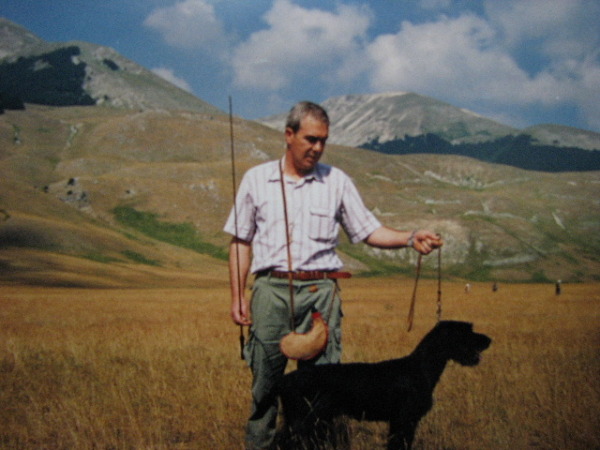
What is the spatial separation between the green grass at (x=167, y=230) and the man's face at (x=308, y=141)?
372 feet

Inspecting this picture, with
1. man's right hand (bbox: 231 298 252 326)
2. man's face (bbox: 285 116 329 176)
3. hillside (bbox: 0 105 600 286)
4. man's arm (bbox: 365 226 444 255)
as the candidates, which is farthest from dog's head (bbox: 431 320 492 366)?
hillside (bbox: 0 105 600 286)

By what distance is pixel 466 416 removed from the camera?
645 centimetres

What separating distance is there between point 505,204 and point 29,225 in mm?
130705

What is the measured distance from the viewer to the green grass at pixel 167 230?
12038 centimetres

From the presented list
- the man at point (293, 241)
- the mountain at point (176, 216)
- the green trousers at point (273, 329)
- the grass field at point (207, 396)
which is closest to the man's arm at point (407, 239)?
the man at point (293, 241)

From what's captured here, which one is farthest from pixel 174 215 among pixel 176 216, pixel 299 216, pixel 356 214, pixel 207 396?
pixel 299 216

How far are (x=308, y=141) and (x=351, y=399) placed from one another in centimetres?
216

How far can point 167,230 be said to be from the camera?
Result: 415ft

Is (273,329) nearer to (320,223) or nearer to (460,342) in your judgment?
(320,223)

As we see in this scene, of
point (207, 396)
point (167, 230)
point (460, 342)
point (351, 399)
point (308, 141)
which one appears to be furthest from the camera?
point (167, 230)

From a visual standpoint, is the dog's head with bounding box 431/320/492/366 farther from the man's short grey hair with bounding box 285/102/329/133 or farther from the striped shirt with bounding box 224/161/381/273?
the man's short grey hair with bounding box 285/102/329/133

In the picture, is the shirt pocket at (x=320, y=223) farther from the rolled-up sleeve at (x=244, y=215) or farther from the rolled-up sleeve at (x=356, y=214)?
the rolled-up sleeve at (x=244, y=215)

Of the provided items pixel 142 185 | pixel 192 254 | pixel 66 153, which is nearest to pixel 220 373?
pixel 192 254

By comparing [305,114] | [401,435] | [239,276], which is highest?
[305,114]
